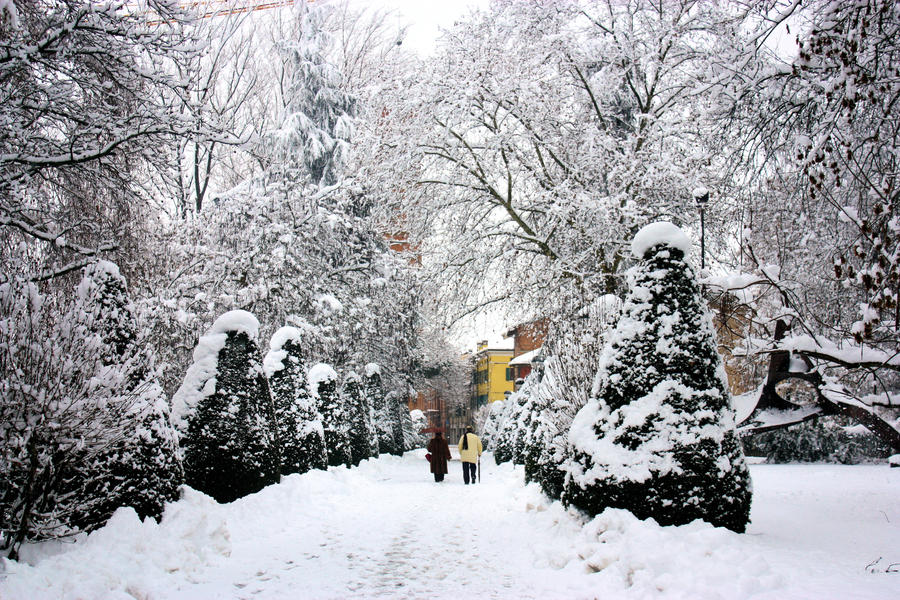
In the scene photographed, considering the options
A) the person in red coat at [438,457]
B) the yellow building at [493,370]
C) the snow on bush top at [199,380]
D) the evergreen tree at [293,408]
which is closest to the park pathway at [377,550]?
the evergreen tree at [293,408]

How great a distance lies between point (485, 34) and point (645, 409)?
993 centimetres

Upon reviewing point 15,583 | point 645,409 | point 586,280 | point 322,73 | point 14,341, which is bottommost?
point 15,583

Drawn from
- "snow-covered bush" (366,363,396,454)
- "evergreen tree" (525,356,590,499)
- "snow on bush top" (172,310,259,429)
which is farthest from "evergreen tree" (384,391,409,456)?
"snow on bush top" (172,310,259,429)

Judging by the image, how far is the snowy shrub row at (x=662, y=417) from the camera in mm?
5789

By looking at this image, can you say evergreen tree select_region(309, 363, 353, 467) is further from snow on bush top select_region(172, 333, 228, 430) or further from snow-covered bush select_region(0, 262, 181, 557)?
snow-covered bush select_region(0, 262, 181, 557)

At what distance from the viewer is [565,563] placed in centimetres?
610

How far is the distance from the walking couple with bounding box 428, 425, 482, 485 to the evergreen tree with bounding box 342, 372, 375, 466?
2141mm

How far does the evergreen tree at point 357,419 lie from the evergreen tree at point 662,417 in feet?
41.2

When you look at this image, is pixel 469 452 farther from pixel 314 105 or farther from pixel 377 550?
pixel 314 105

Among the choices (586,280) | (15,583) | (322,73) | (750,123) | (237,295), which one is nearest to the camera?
(15,583)

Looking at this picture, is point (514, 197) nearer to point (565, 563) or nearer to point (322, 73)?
point (565, 563)

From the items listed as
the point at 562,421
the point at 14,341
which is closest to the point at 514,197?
the point at 562,421

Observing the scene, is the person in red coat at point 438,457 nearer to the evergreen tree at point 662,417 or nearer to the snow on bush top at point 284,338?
the snow on bush top at point 284,338

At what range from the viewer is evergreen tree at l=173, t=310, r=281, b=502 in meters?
8.29
